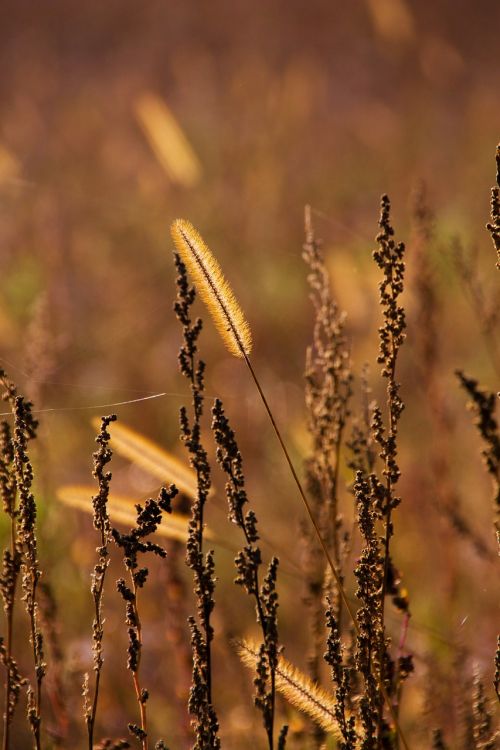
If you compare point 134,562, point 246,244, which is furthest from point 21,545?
point 246,244

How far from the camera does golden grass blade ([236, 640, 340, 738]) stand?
3.61 feet

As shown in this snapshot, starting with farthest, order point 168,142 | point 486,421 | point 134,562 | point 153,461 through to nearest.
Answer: point 168,142 < point 153,461 < point 134,562 < point 486,421

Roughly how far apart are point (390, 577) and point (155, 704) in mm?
1954

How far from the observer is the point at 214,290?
1.09 metres

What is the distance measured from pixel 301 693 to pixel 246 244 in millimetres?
4385

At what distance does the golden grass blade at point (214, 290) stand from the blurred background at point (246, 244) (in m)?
0.89

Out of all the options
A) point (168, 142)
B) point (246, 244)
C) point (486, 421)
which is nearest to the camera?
point (486, 421)

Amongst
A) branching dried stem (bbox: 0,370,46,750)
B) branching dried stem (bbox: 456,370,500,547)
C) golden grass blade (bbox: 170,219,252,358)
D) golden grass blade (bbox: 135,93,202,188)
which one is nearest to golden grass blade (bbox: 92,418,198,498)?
branching dried stem (bbox: 0,370,46,750)

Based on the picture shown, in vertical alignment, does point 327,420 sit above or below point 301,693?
above

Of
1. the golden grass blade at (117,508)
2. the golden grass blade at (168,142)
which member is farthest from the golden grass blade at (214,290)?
the golden grass blade at (168,142)

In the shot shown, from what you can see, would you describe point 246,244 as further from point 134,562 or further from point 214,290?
point 134,562

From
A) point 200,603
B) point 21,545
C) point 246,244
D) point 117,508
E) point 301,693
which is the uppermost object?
point 246,244

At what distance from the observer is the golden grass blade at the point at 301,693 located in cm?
110

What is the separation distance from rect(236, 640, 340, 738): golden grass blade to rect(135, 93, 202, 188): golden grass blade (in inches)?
187
